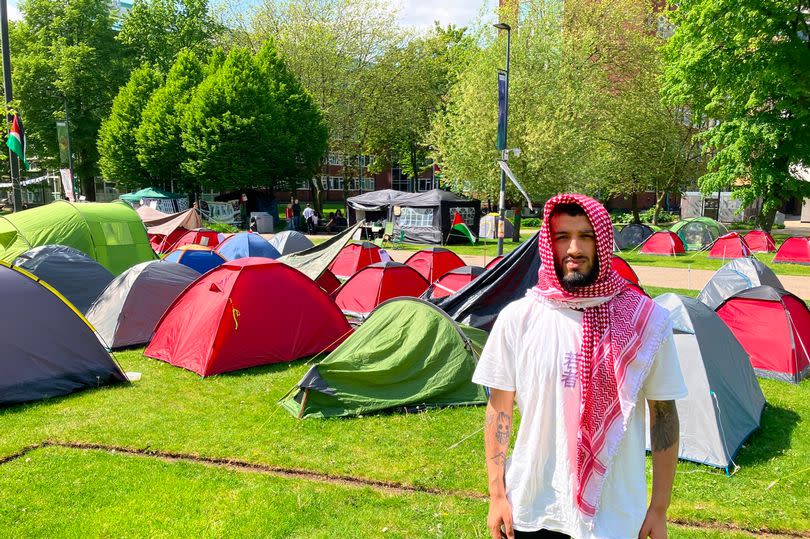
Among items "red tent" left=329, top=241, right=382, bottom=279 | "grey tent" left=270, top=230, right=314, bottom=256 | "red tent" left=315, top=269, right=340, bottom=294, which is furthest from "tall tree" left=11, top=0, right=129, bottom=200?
"red tent" left=315, top=269, right=340, bottom=294

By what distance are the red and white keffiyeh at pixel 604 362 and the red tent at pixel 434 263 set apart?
38.7ft

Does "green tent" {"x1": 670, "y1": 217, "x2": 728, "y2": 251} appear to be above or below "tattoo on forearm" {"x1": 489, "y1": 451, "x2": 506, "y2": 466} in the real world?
below

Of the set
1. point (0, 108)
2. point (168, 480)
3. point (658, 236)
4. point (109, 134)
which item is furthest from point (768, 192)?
point (109, 134)

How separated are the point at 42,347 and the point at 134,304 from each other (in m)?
2.65

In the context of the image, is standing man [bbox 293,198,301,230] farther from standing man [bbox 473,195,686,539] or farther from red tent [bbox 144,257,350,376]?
standing man [bbox 473,195,686,539]

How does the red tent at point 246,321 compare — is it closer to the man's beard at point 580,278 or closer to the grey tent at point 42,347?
the grey tent at point 42,347

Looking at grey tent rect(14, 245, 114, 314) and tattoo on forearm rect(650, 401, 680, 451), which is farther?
grey tent rect(14, 245, 114, 314)

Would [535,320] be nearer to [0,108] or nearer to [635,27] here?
[0,108]

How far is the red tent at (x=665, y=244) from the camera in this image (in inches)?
947

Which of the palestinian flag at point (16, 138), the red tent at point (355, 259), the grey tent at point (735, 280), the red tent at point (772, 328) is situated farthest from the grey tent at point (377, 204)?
the red tent at point (772, 328)

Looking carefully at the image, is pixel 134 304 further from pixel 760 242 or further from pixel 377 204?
pixel 760 242

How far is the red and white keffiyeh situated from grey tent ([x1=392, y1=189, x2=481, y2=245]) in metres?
25.8

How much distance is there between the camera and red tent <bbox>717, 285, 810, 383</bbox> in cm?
800

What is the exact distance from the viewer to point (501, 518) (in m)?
2.18
